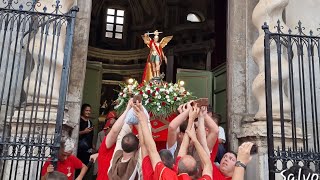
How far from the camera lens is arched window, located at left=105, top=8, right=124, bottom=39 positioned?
17.9 metres

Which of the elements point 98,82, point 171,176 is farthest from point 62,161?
point 98,82

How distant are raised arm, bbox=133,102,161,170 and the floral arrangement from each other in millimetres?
2617

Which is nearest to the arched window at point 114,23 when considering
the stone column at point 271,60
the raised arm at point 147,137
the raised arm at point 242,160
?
the stone column at point 271,60

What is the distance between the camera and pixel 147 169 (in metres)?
3.49

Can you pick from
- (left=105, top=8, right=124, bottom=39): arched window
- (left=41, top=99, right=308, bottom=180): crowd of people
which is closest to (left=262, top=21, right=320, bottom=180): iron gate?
(left=41, top=99, right=308, bottom=180): crowd of people

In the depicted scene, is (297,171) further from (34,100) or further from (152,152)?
(34,100)

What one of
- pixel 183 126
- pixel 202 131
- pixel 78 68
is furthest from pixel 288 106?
pixel 78 68

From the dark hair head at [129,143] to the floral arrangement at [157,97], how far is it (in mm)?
2678

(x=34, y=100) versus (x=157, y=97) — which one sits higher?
(x=157, y=97)

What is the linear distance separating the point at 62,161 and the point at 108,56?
12.2 m

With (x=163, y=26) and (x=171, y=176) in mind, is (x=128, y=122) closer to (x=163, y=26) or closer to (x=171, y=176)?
(x=171, y=176)

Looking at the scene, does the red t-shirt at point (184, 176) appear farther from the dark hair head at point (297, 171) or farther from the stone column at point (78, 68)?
the stone column at point (78, 68)

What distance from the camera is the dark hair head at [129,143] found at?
12.1 feet

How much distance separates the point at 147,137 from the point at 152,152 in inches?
7.1
